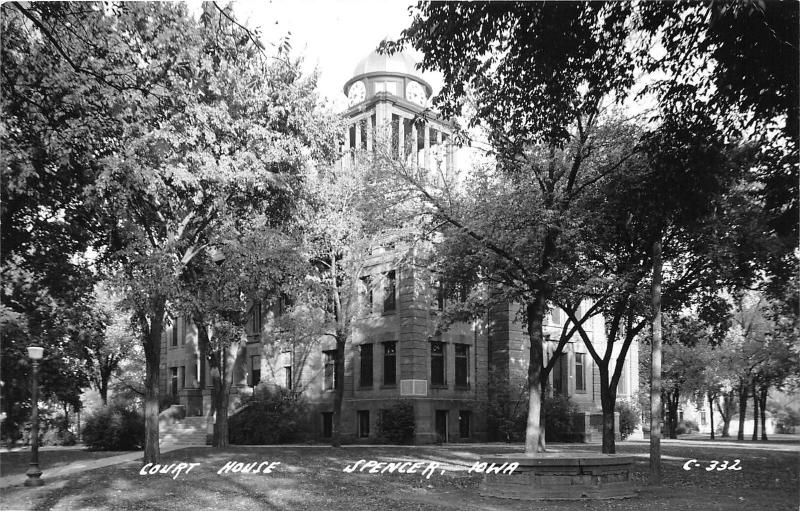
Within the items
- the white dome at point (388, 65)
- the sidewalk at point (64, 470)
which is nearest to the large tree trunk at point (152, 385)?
the sidewalk at point (64, 470)

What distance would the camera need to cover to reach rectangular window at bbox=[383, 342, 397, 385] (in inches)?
1405

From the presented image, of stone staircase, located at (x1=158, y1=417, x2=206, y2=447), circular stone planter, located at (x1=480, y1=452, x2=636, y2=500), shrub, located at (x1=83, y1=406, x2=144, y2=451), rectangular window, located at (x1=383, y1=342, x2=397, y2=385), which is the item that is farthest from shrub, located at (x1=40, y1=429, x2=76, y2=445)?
circular stone planter, located at (x1=480, y1=452, x2=636, y2=500)

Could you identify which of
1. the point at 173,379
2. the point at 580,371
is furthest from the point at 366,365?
the point at 173,379

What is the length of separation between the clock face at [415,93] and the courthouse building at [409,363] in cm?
145

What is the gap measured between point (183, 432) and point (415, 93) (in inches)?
976

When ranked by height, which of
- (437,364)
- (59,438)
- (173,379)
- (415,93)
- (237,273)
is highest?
(415,93)

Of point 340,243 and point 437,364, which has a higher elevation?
point 340,243

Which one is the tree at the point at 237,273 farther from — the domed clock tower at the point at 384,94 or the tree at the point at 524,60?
the domed clock tower at the point at 384,94

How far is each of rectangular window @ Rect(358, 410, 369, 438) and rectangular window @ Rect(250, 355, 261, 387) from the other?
8998 millimetres

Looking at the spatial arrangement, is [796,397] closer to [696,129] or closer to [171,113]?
[696,129]

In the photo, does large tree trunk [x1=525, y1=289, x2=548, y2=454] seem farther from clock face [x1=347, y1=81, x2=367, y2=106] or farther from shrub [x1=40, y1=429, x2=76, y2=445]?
shrub [x1=40, y1=429, x2=76, y2=445]

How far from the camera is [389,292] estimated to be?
36.7 meters

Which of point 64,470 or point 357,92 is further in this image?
point 357,92

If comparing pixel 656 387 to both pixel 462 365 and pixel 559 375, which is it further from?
pixel 559 375
